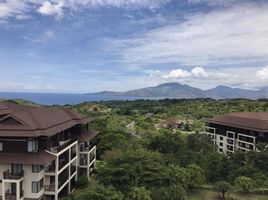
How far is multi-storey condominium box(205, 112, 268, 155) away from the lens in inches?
1762

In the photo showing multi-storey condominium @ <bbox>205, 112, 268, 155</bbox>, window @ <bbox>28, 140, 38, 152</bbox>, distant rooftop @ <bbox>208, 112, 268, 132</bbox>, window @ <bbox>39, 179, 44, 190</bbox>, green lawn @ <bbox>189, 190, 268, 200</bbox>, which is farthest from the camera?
multi-storey condominium @ <bbox>205, 112, 268, 155</bbox>

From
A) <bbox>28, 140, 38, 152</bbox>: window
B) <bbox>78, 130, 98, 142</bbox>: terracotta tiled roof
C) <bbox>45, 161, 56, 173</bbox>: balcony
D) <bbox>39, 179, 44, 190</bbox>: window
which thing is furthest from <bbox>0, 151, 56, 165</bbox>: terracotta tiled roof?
<bbox>78, 130, 98, 142</bbox>: terracotta tiled roof

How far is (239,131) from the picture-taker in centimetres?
4834

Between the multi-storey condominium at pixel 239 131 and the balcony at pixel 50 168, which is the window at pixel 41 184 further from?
the multi-storey condominium at pixel 239 131

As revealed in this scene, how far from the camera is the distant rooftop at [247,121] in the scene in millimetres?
44562

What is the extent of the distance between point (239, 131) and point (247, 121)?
2008 millimetres

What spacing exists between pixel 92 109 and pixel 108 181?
86.2 metres

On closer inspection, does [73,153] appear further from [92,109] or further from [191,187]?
[92,109]

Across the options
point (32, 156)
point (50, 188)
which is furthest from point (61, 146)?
point (32, 156)

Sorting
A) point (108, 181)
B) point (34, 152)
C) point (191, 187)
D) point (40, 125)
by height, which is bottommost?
point (191, 187)

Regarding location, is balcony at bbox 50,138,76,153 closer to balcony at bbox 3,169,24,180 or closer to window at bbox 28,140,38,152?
window at bbox 28,140,38,152

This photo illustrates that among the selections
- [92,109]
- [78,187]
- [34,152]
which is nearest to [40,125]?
[34,152]

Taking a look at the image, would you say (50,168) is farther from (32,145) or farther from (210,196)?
(210,196)

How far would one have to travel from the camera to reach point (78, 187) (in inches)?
1209
